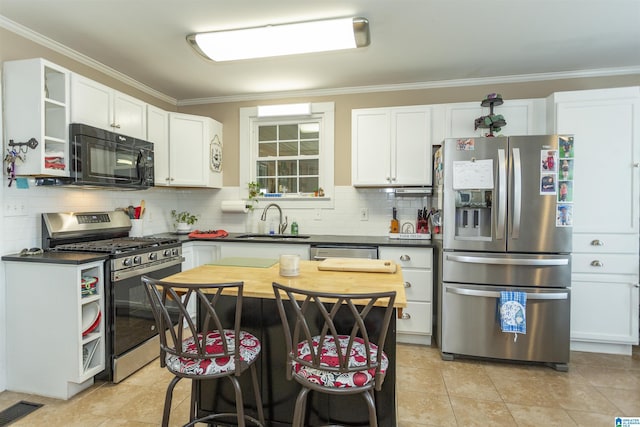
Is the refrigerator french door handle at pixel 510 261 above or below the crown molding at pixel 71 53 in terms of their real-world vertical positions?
below

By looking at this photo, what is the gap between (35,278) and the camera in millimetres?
2248

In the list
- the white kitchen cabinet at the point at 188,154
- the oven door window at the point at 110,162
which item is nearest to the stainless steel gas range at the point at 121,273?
the oven door window at the point at 110,162

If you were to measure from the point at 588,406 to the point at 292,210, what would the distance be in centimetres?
301

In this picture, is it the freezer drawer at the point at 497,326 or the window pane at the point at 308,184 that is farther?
the window pane at the point at 308,184

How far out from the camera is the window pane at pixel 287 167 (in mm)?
4074

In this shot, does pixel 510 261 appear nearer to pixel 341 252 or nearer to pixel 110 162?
pixel 341 252

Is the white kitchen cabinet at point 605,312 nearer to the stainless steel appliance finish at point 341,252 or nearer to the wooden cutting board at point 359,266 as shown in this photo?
the stainless steel appliance finish at point 341,252

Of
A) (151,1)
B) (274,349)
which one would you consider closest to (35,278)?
(274,349)

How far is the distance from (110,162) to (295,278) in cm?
200

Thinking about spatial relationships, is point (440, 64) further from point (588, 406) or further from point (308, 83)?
point (588, 406)

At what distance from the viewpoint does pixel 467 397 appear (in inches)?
88.8

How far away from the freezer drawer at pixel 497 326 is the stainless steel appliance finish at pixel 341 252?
69cm

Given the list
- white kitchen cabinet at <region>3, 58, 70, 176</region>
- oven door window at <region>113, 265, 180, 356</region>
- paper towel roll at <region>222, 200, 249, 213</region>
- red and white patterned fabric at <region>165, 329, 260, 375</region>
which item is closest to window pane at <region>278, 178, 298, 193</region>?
paper towel roll at <region>222, 200, 249, 213</region>

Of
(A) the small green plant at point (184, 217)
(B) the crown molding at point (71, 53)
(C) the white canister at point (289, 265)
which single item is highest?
(B) the crown molding at point (71, 53)
